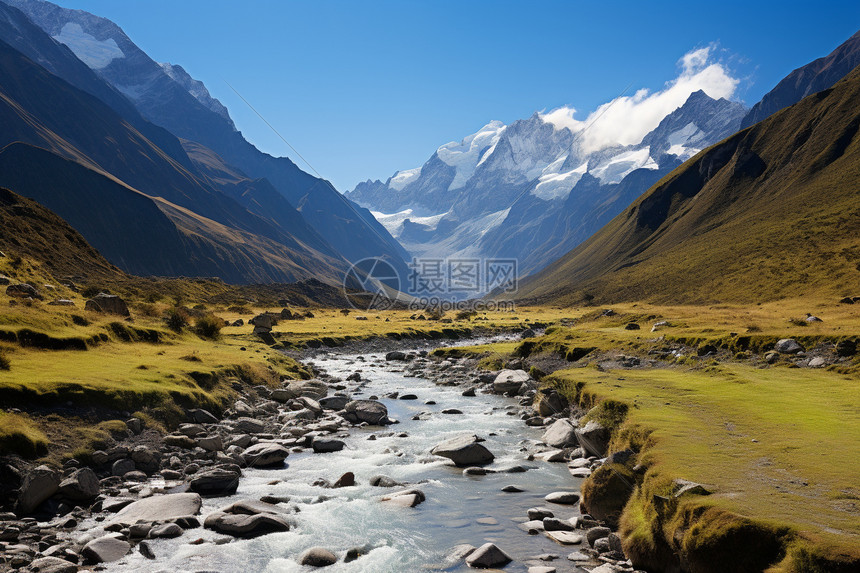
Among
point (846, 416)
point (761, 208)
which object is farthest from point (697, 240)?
point (846, 416)

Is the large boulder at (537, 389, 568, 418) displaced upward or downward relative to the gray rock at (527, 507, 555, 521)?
upward

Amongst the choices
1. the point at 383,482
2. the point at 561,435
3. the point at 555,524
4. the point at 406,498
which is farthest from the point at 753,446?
the point at 383,482

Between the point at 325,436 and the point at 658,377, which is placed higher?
the point at 658,377

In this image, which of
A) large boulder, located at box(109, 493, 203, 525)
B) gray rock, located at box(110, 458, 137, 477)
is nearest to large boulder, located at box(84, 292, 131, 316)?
gray rock, located at box(110, 458, 137, 477)

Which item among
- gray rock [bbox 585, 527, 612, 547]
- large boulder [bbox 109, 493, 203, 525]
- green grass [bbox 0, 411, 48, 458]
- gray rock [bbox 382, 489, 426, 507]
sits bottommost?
gray rock [bbox 382, 489, 426, 507]

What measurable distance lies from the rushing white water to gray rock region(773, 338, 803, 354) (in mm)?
19693

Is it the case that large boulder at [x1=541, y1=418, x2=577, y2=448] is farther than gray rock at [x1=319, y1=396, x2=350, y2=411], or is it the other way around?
gray rock at [x1=319, y1=396, x2=350, y2=411]

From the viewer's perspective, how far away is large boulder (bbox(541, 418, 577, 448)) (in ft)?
81.2

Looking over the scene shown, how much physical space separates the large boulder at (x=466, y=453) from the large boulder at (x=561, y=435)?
348 centimetres

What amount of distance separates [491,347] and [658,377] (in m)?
35.1

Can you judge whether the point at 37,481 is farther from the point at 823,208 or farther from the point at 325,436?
the point at 823,208

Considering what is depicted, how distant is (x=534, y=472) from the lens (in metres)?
21.6

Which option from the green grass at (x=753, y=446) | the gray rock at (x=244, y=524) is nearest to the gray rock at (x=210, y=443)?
the gray rock at (x=244, y=524)

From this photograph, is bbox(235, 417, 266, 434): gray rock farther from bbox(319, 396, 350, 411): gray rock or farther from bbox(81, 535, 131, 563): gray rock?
bbox(81, 535, 131, 563): gray rock
